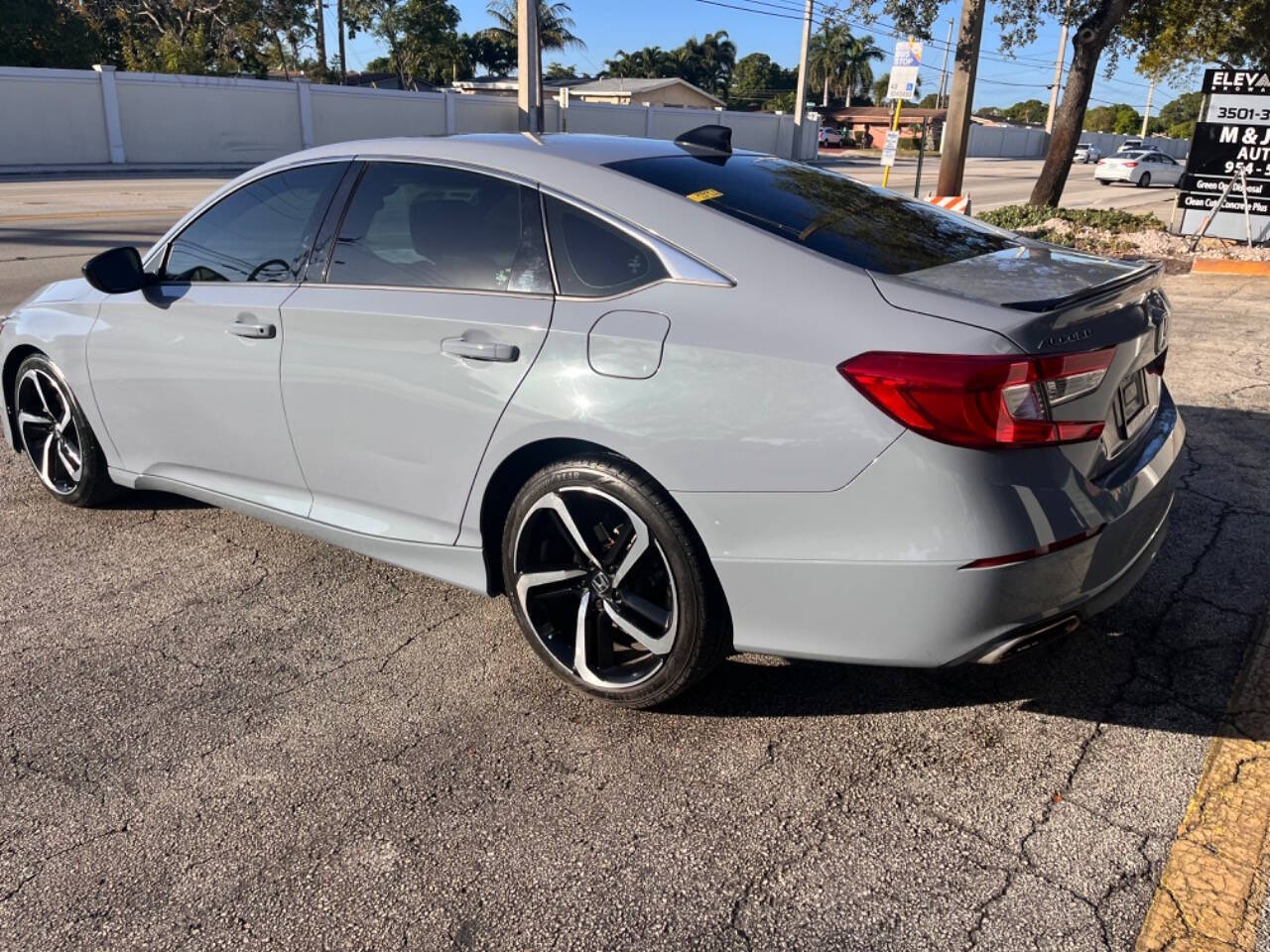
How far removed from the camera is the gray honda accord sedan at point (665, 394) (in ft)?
8.57

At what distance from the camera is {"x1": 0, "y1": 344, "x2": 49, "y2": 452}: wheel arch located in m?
4.86

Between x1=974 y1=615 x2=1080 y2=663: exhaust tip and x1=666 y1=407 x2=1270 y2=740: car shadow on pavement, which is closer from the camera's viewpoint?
x1=974 y1=615 x2=1080 y2=663: exhaust tip

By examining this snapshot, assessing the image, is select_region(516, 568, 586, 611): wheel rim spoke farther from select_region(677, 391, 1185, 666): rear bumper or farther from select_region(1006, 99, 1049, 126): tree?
select_region(1006, 99, 1049, 126): tree

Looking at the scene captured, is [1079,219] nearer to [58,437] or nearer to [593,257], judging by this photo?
[593,257]

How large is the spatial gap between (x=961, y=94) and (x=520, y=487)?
15604 mm

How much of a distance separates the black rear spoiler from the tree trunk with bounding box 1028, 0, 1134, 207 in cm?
1403

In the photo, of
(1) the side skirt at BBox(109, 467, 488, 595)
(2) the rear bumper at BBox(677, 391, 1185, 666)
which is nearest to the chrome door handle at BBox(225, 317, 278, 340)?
(1) the side skirt at BBox(109, 467, 488, 595)

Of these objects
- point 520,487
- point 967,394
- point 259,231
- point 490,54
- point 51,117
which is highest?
point 490,54

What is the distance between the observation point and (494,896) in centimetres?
248

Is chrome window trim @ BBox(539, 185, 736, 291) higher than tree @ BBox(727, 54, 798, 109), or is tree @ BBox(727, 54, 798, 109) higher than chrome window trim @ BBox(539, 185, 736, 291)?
tree @ BBox(727, 54, 798, 109)

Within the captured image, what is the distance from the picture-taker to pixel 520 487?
3328mm

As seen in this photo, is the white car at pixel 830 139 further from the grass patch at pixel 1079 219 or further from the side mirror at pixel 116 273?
the side mirror at pixel 116 273

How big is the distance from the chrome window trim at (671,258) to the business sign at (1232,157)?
14.5 metres

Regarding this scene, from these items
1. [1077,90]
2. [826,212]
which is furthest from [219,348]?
[1077,90]
